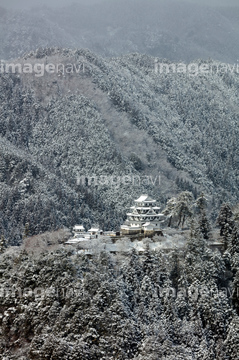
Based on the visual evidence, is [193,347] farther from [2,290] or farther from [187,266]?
[2,290]

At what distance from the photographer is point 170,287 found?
9219 centimetres

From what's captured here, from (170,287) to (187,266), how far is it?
6.51m

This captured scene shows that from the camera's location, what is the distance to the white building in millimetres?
115938

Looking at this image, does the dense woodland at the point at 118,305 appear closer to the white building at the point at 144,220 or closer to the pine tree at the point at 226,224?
the pine tree at the point at 226,224

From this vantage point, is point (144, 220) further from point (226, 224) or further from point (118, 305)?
point (118, 305)

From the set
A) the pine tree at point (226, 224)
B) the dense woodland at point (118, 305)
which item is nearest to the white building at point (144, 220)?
the pine tree at point (226, 224)

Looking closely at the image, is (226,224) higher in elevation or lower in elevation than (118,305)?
higher

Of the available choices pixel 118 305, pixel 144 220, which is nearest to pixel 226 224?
pixel 144 220

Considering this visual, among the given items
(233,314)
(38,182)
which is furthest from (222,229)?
(38,182)

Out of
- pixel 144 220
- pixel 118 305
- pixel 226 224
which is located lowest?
pixel 144 220

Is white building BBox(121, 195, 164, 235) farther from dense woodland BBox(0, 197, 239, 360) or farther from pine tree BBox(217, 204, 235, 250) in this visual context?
dense woodland BBox(0, 197, 239, 360)

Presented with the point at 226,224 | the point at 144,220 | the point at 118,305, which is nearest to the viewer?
the point at 118,305

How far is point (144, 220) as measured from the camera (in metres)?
125

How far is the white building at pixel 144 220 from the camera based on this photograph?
116m
